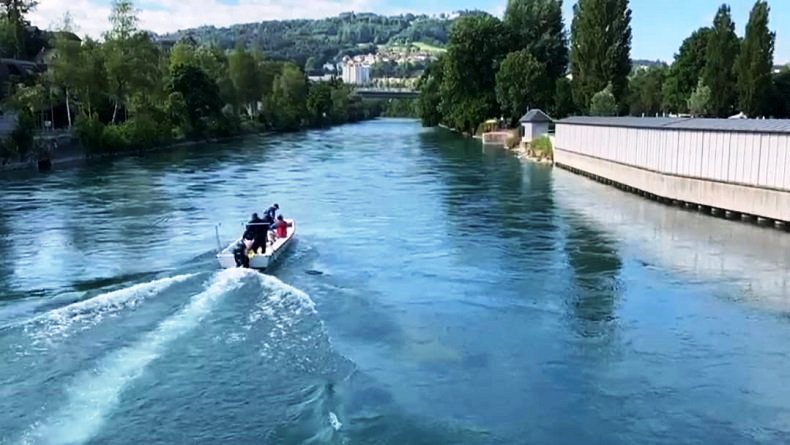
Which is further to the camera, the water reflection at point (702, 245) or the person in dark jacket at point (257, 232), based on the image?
the person in dark jacket at point (257, 232)

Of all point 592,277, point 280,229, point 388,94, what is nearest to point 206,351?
point 280,229

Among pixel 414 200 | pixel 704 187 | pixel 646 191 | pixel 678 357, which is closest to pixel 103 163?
pixel 414 200

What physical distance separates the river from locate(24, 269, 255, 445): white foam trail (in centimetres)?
4

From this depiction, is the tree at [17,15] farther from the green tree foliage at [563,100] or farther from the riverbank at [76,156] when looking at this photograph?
the green tree foliage at [563,100]

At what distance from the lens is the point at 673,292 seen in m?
19.0

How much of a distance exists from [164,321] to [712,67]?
5851cm

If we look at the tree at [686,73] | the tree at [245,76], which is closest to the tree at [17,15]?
the tree at [245,76]

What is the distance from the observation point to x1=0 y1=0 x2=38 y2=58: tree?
88.2 meters

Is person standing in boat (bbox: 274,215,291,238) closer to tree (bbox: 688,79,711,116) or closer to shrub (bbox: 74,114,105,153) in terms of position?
shrub (bbox: 74,114,105,153)

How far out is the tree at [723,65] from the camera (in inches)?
2505

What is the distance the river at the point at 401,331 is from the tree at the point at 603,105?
106ft

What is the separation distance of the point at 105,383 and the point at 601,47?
59074mm

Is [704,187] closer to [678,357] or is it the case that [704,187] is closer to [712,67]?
[678,357]

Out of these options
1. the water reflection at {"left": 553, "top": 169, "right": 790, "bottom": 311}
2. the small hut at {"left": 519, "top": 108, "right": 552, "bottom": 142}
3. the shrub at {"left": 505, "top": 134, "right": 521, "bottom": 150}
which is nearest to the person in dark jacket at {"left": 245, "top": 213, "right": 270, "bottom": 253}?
the water reflection at {"left": 553, "top": 169, "right": 790, "bottom": 311}
